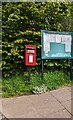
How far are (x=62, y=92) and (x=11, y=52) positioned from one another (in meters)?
1.84

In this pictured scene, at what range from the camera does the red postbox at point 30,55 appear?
640 centimetres

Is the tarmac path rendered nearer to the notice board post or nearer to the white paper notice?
the notice board post

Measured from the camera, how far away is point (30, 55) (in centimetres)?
644

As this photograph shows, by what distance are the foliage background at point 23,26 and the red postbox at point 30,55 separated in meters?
0.20

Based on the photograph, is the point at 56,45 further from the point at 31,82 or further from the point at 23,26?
the point at 31,82

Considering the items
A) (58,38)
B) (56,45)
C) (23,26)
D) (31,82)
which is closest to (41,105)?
(31,82)

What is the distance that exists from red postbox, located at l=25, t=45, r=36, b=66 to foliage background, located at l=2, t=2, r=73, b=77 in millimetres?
199

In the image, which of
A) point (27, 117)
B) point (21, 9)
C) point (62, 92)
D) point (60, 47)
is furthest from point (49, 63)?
point (27, 117)

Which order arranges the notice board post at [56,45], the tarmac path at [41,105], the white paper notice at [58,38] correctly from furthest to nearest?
the white paper notice at [58,38]
the notice board post at [56,45]
the tarmac path at [41,105]

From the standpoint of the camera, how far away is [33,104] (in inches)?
216

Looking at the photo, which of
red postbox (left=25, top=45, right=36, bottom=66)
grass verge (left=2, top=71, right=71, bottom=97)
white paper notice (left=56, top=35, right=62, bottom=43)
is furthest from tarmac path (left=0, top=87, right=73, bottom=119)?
white paper notice (left=56, top=35, right=62, bottom=43)

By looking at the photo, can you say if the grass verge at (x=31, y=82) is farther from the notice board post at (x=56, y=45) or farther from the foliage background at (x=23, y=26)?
the notice board post at (x=56, y=45)

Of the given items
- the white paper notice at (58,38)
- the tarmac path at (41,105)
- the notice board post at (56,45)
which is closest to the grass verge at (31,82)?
the tarmac path at (41,105)

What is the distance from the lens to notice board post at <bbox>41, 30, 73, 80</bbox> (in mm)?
6762
